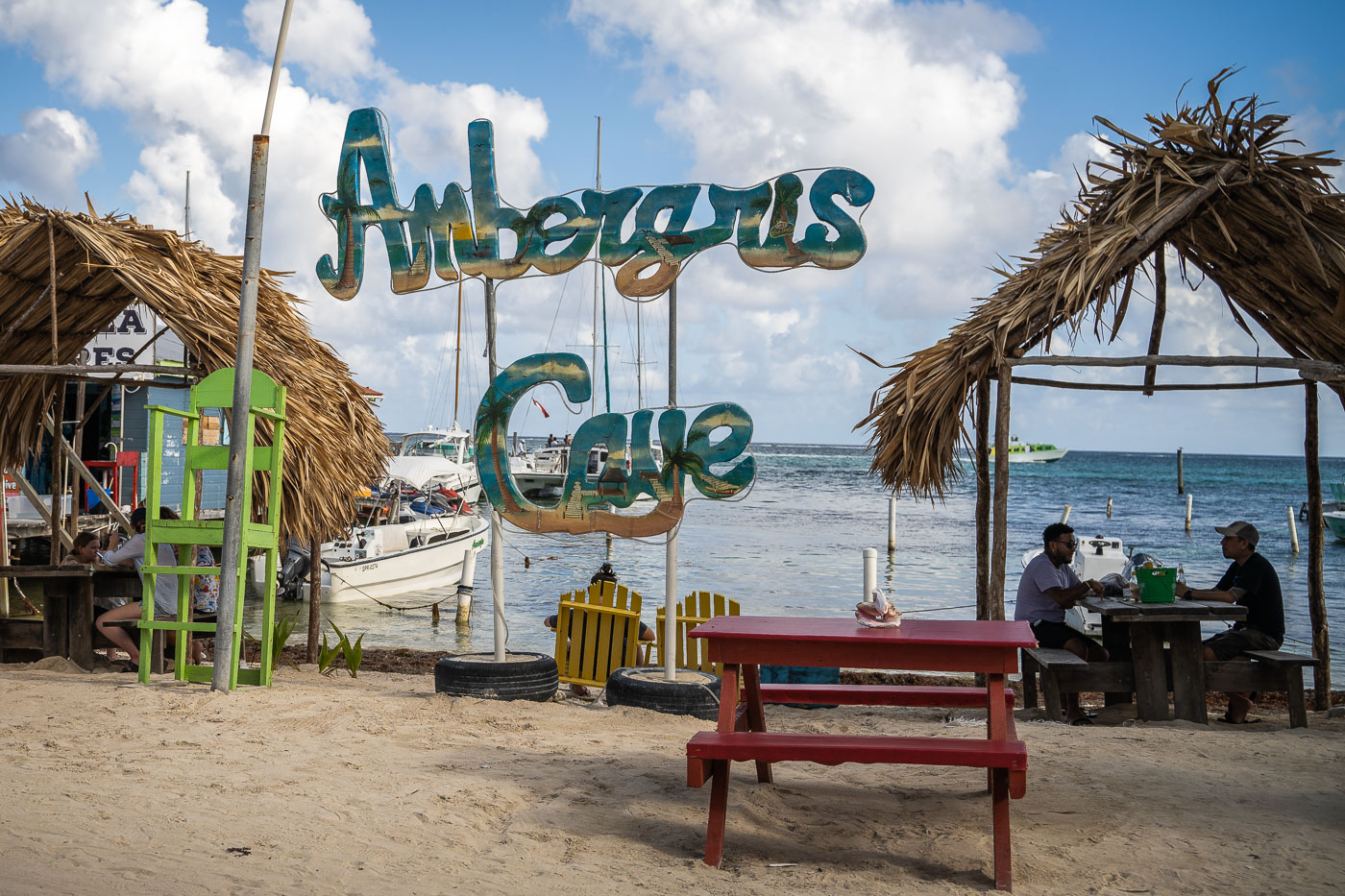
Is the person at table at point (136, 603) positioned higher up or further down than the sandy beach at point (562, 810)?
higher up

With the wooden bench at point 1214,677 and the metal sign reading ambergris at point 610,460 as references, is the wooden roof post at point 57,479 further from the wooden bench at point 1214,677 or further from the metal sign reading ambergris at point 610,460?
the wooden bench at point 1214,677

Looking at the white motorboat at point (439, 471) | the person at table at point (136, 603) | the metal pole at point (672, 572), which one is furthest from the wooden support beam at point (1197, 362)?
the white motorboat at point (439, 471)

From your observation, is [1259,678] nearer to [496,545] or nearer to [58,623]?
[496,545]

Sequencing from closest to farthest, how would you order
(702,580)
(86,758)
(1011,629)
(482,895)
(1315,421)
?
(482,895)
(1011,629)
(86,758)
(1315,421)
(702,580)

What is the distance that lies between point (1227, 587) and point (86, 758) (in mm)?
7543

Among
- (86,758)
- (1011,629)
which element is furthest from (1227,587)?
(86,758)

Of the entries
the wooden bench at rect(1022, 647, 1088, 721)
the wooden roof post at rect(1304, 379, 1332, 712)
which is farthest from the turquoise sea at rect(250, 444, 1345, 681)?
the wooden roof post at rect(1304, 379, 1332, 712)

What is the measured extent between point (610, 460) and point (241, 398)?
102 inches

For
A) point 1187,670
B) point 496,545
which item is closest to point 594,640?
point 496,545

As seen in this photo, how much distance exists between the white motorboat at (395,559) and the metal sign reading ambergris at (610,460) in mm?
9085

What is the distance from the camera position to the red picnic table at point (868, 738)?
13.1 ft

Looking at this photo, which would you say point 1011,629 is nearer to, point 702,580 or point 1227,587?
point 1227,587

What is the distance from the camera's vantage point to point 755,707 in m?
5.09

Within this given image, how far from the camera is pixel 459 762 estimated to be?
539 centimetres
